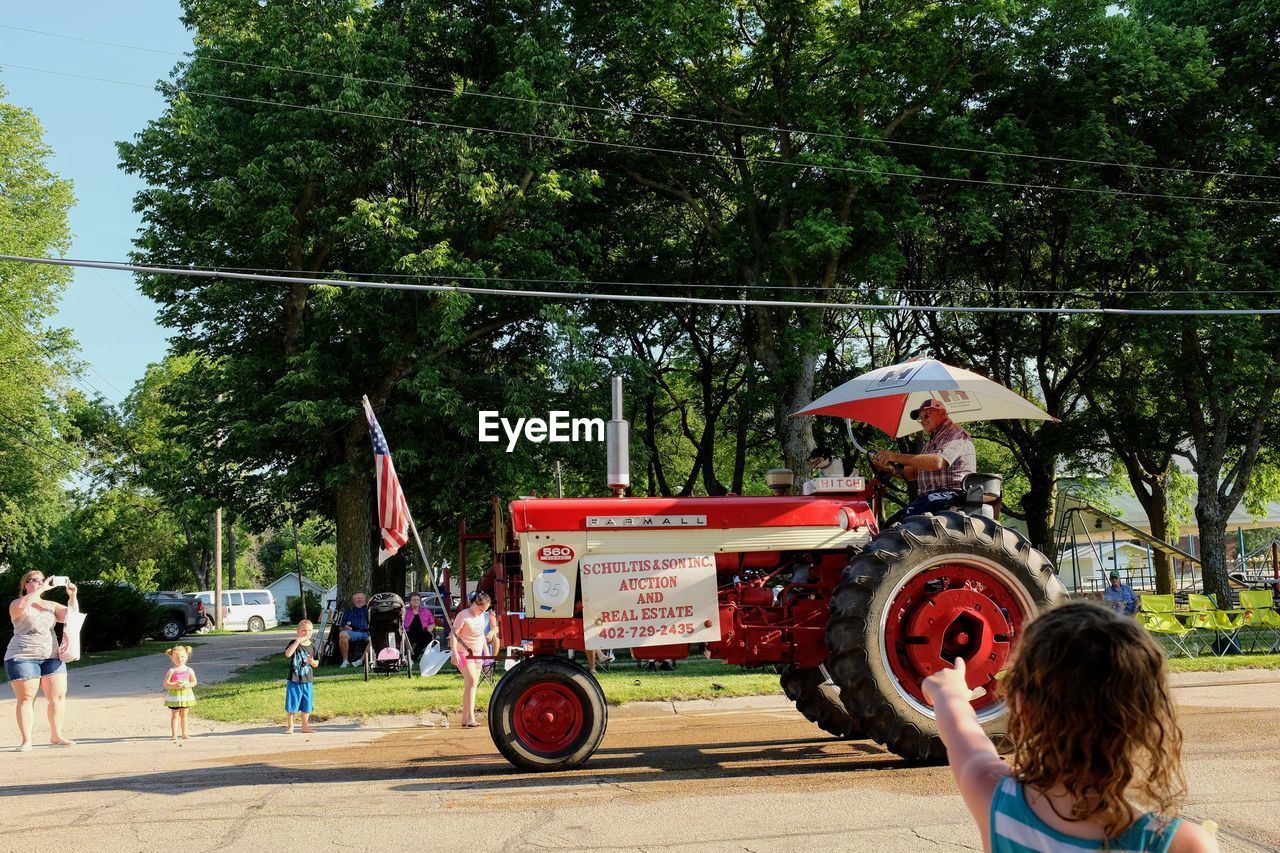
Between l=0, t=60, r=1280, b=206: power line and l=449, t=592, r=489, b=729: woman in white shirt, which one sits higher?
l=0, t=60, r=1280, b=206: power line

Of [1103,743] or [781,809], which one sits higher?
[1103,743]

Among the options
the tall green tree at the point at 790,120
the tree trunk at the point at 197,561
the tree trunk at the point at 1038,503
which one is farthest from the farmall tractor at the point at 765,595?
the tree trunk at the point at 197,561

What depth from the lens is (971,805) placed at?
2.24m

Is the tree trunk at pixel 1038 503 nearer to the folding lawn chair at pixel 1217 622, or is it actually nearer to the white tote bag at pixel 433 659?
the folding lawn chair at pixel 1217 622

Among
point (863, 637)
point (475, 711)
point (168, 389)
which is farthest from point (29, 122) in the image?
point (863, 637)

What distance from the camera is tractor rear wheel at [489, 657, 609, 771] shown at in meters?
8.16

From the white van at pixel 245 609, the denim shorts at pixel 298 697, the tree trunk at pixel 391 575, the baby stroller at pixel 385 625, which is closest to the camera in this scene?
the denim shorts at pixel 298 697

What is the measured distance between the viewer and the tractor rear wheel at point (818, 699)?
939cm

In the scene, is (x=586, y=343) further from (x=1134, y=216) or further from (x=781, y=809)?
(x=781, y=809)

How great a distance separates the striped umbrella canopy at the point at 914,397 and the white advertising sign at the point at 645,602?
1656 mm

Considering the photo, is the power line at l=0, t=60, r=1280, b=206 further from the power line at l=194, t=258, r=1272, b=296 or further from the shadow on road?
the shadow on road

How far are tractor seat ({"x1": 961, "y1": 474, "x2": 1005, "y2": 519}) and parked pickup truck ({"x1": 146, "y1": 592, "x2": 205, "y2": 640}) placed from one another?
30960 mm

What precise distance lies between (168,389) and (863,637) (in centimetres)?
1907

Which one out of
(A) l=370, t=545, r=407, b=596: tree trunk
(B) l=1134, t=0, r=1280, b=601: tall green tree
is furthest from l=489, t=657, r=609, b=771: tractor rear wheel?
(B) l=1134, t=0, r=1280, b=601: tall green tree
